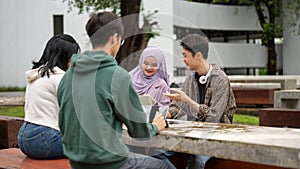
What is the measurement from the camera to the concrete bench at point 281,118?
12.9ft

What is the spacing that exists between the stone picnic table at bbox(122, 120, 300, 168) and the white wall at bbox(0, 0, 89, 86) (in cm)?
1489

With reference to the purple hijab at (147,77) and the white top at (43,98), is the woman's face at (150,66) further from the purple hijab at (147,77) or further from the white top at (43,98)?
the white top at (43,98)

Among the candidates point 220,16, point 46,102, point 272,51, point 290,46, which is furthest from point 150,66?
point 290,46

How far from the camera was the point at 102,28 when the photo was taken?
2445 mm

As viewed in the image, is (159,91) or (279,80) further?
(279,80)

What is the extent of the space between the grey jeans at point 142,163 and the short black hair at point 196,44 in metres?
1.01

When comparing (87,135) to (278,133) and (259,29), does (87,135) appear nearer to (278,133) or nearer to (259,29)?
(278,133)

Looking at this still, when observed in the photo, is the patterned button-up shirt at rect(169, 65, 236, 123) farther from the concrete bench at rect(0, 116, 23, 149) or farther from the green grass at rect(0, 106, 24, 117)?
the green grass at rect(0, 106, 24, 117)

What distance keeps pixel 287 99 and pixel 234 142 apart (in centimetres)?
347

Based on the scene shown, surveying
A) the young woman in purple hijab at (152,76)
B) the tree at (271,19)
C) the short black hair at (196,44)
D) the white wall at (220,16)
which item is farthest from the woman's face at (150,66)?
the tree at (271,19)

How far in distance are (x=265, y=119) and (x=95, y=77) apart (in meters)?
2.18

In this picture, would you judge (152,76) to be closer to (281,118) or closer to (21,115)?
(281,118)

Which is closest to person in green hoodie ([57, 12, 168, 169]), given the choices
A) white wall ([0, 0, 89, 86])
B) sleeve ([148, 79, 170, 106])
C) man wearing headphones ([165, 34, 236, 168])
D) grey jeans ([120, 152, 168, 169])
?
grey jeans ([120, 152, 168, 169])

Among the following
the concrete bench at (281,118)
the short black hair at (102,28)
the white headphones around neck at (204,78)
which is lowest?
the concrete bench at (281,118)
